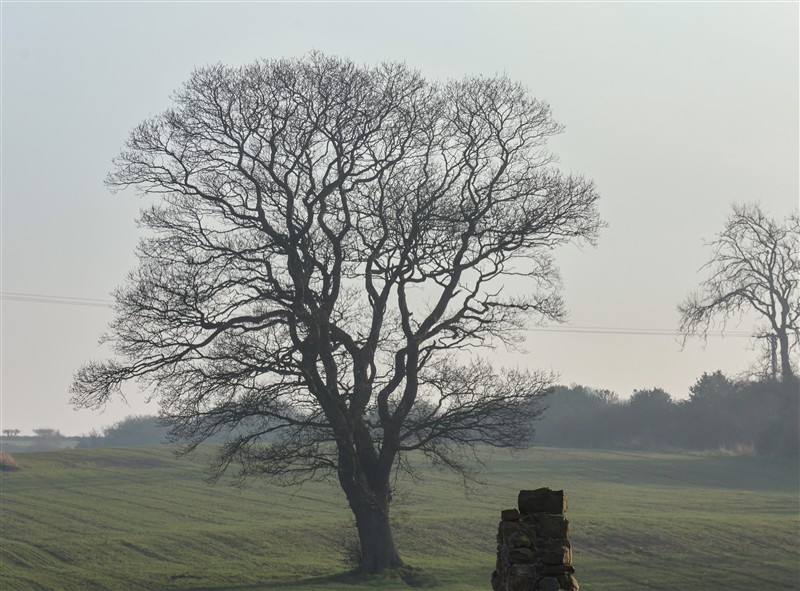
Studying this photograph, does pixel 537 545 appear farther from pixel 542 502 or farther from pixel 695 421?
pixel 695 421

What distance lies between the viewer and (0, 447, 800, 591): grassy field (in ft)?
97.2

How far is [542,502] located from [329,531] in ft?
86.5

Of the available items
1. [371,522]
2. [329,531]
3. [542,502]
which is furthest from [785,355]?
[542,502]

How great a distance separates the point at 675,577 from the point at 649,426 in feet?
181

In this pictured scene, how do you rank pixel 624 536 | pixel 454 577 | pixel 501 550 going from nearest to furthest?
1. pixel 501 550
2. pixel 454 577
3. pixel 624 536

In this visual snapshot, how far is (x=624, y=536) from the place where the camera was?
36.5 meters

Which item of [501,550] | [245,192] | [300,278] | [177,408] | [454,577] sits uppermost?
[245,192]

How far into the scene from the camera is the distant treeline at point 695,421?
69250mm

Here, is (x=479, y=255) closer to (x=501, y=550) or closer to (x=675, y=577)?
(x=675, y=577)

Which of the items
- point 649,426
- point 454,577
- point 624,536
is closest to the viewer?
point 454,577

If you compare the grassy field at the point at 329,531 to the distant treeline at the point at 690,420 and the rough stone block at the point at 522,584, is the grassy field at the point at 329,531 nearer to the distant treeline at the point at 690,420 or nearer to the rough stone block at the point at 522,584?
the distant treeline at the point at 690,420

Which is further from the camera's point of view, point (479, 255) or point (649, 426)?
point (649, 426)

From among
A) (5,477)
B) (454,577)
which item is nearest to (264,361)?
(454,577)

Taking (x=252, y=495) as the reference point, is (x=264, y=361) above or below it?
above
